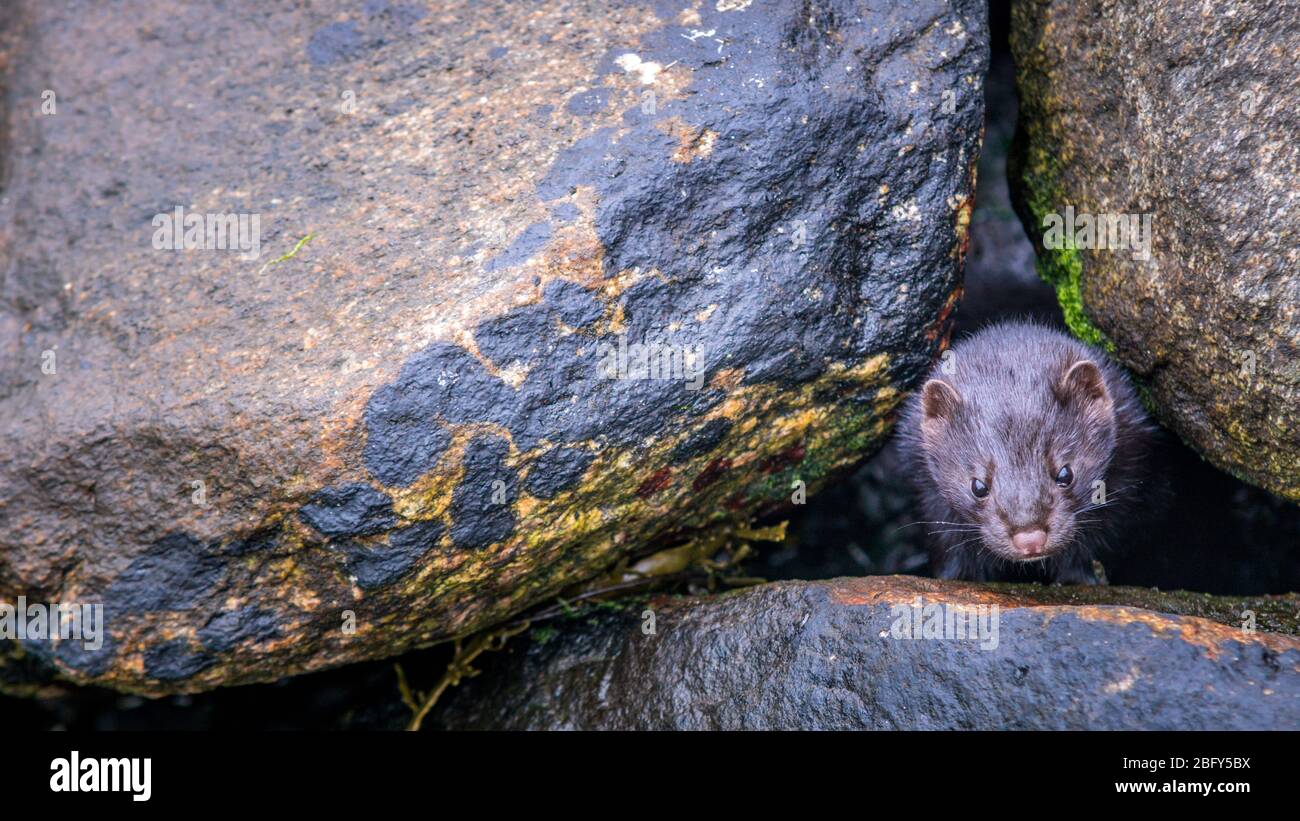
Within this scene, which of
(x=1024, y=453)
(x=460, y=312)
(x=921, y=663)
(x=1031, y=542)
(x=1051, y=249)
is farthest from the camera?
(x=1051, y=249)

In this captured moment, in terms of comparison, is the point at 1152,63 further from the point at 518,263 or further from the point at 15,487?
the point at 15,487

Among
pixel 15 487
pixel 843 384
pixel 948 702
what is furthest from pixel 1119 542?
pixel 15 487

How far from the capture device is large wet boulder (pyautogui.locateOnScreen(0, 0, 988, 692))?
4.64m

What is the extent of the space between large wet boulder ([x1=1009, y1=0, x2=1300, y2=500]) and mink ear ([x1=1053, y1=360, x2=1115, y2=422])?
0.35 m

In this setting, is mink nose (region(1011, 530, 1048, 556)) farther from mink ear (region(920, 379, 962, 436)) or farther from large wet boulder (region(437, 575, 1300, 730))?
mink ear (region(920, 379, 962, 436))

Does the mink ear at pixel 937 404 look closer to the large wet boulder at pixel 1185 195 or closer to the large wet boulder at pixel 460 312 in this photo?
the large wet boulder at pixel 460 312

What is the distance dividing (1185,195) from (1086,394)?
3.61ft

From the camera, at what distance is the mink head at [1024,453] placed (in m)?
5.07

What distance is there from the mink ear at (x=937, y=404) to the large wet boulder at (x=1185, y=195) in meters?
0.99

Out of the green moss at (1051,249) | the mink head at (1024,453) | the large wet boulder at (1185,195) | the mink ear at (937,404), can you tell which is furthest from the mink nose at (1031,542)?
the green moss at (1051,249)

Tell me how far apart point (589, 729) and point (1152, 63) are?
406 centimetres

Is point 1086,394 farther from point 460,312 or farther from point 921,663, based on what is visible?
point 460,312

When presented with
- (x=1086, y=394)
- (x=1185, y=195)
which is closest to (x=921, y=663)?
(x=1086, y=394)

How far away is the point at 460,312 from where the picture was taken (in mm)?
4656
